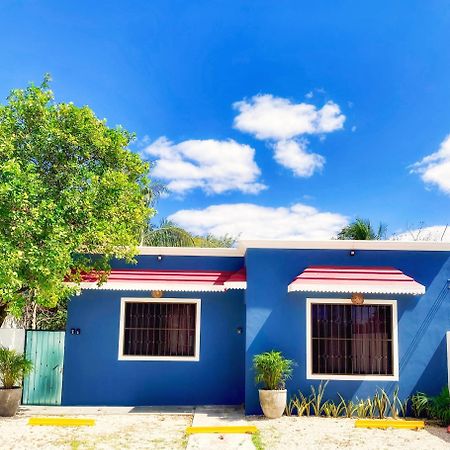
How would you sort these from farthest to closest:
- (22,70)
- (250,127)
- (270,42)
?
(250,127) → (270,42) → (22,70)

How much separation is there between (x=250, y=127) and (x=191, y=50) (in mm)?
13871

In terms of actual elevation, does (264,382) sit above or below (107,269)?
below

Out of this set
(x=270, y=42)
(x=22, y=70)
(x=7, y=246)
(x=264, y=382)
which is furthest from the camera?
(x=270, y=42)

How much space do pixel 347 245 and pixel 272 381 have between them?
4.15 meters

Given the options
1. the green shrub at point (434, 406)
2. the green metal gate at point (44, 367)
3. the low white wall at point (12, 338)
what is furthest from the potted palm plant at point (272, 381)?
the low white wall at point (12, 338)

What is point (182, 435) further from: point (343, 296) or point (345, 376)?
point (343, 296)

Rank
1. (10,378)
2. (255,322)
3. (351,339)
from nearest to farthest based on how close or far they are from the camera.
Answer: (10,378), (255,322), (351,339)

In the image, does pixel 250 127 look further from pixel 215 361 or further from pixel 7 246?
pixel 7 246

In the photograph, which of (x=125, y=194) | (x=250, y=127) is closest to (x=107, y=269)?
(x=125, y=194)

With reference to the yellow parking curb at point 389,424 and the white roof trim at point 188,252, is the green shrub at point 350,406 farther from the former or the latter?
the white roof trim at point 188,252

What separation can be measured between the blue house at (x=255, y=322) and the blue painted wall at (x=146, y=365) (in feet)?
0.10

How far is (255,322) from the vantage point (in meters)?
12.1

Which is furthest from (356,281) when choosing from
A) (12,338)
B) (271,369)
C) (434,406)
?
(12,338)

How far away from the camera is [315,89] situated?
2020 centimetres
